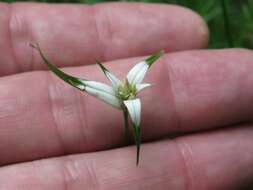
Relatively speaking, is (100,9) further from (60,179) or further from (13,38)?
(60,179)

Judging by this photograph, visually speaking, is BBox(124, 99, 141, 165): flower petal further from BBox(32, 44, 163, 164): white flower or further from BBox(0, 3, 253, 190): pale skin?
BBox(0, 3, 253, 190): pale skin

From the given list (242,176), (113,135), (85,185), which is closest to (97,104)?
(113,135)

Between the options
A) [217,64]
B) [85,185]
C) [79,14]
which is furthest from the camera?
[79,14]

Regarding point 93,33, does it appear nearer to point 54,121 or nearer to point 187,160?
point 54,121

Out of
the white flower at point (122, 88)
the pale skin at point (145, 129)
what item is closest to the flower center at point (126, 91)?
the white flower at point (122, 88)

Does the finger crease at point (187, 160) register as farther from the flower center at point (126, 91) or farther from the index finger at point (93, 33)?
the index finger at point (93, 33)

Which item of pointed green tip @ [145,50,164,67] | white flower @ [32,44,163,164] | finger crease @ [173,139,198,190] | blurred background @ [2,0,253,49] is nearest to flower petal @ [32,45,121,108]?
white flower @ [32,44,163,164]
